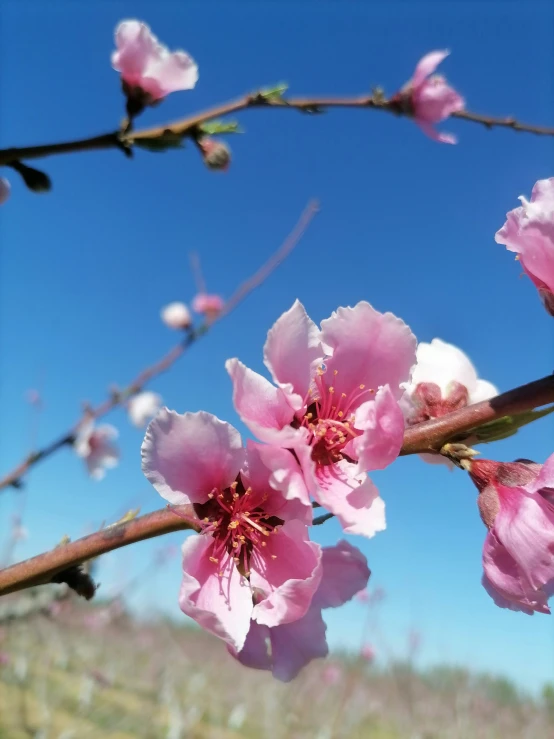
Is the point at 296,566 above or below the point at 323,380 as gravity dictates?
below

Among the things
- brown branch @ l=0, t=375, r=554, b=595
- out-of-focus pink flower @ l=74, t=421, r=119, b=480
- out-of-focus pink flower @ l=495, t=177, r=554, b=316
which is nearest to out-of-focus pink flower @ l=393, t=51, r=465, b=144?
out-of-focus pink flower @ l=495, t=177, r=554, b=316

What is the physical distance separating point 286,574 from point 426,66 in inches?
36.9

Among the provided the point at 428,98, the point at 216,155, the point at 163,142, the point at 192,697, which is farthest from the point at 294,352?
the point at 192,697

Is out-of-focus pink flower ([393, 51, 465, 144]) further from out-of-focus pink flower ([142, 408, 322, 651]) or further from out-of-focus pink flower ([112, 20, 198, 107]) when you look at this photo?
out-of-focus pink flower ([142, 408, 322, 651])

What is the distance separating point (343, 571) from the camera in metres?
0.63

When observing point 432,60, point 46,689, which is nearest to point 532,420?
point 432,60

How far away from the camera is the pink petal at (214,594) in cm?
52

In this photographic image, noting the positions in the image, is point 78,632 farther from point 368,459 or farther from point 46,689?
point 368,459

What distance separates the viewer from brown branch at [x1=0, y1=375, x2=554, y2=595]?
539mm

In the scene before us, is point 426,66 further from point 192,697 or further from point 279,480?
point 192,697

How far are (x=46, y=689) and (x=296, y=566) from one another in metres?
5.77

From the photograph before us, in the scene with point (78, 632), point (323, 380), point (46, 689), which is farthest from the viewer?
point (78, 632)

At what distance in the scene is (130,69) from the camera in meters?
1.09

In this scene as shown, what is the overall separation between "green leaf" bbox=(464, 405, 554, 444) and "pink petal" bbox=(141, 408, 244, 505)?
0.23 meters
